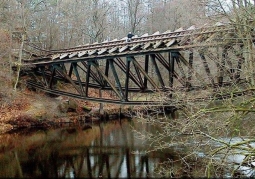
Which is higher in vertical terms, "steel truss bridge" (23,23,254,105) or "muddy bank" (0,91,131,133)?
"steel truss bridge" (23,23,254,105)

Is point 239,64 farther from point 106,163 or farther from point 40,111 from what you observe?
point 40,111

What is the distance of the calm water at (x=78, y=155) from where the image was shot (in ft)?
37.8

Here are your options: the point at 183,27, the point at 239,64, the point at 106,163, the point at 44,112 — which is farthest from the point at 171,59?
the point at 44,112

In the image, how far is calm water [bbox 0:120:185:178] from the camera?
1152 cm

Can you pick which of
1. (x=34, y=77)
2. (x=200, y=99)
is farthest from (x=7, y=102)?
(x=200, y=99)

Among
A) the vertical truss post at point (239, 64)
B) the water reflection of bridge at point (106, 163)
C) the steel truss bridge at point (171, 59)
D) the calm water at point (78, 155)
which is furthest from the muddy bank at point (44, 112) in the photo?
the vertical truss post at point (239, 64)

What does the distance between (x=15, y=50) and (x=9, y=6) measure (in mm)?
3508

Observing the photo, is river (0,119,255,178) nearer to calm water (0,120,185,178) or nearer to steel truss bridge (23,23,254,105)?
calm water (0,120,185,178)

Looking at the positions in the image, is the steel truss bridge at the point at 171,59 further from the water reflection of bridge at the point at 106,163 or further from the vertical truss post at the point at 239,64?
the water reflection of bridge at the point at 106,163

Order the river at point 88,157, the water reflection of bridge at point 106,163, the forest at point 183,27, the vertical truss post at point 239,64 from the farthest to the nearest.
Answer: the water reflection of bridge at point 106,163 → the river at point 88,157 → the vertical truss post at point 239,64 → the forest at point 183,27

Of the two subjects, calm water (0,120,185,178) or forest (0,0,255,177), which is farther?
calm water (0,120,185,178)

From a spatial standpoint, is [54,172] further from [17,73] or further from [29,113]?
[17,73]

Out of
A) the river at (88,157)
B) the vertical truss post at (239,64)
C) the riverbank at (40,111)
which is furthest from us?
the riverbank at (40,111)

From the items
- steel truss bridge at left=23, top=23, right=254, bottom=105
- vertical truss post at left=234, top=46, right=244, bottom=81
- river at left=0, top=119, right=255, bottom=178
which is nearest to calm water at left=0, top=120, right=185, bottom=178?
river at left=0, top=119, right=255, bottom=178
